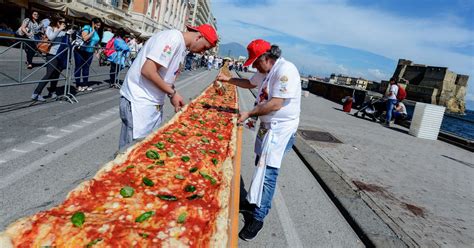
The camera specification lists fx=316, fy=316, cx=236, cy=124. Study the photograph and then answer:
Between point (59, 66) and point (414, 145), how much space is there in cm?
1266

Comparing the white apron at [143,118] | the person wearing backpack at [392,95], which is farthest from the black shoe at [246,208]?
the person wearing backpack at [392,95]

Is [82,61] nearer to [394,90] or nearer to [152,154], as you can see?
[152,154]

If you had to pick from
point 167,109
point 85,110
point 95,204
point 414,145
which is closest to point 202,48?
point 95,204

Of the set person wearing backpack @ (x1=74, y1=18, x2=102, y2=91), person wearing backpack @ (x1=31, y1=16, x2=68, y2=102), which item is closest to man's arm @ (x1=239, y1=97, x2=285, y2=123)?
person wearing backpack @ (x1=31, y1=16, x2=68, y2=102)

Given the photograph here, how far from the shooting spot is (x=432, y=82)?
73.9m

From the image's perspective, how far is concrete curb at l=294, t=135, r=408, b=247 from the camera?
14.0ft

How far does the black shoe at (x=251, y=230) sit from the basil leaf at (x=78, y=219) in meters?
2.08

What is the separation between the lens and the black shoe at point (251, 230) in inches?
152

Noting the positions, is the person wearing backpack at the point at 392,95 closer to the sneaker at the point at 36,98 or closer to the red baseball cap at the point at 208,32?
the red baseball cap at the point at 208,32

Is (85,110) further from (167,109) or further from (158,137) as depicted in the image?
(158,137)

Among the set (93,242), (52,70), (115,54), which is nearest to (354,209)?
(93,242)

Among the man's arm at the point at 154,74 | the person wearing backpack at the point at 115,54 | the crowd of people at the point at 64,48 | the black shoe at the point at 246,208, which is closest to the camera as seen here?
the man's arm at the point at 154,74

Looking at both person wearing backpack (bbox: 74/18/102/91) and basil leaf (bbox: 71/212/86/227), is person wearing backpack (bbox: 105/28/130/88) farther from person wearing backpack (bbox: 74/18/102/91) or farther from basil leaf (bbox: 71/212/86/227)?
basil leaf (bbox: 71/212/86/227)

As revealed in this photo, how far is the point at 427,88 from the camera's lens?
72.7 m
